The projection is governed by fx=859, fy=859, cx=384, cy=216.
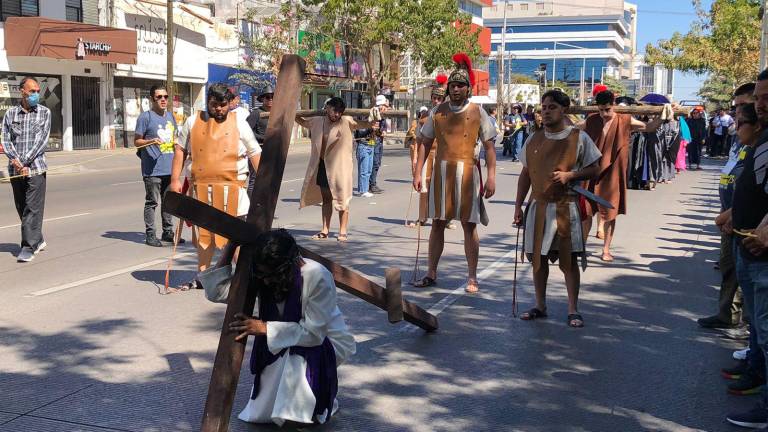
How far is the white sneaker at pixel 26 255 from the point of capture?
8.85 meters

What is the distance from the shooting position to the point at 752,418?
4574mm

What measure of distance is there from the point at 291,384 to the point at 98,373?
1602mm

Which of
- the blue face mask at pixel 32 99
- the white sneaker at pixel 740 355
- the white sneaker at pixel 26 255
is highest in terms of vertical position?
the blue face mask at pixel 32 99

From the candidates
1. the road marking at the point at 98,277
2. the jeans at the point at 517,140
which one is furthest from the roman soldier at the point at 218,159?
the jeans at the point at 517,140

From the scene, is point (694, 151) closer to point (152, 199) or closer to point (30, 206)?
point (152, 199)

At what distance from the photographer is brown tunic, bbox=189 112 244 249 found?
7.12 meters

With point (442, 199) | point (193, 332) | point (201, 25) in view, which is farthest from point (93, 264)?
point (201, 25)

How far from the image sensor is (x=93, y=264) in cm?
881

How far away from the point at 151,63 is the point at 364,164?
17.3m

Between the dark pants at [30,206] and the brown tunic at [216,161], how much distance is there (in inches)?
109

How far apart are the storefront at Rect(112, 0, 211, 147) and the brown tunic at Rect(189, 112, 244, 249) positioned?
2142 centimetres

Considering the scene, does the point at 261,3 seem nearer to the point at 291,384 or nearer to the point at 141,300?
the point at 141,300

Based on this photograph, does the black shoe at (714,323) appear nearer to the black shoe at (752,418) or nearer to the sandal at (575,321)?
the sandal at (575,321)

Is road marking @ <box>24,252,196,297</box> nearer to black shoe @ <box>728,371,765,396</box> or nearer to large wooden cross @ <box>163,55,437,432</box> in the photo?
large wooden cross @ <box>163,55,437,432</box>
